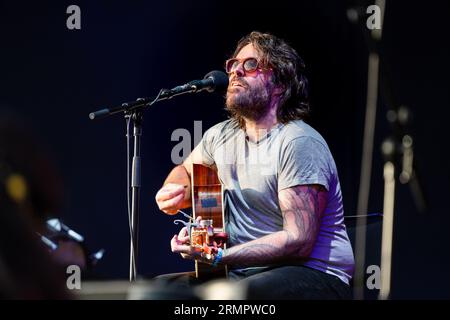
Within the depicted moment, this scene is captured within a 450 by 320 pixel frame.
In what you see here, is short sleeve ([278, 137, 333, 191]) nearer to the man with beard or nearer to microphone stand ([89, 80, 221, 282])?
the man with beard

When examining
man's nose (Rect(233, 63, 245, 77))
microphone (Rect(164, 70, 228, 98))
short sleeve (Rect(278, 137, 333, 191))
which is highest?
man's nose (Rect(233, 63, 245, 77))

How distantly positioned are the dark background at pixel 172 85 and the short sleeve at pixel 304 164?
0.88m

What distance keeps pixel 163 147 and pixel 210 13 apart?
0.88 metres

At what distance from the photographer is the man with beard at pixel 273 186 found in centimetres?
321

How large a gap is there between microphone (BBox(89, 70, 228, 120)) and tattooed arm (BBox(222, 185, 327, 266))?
24.0 inches

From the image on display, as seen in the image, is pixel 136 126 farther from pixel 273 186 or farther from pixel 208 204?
pixel 273 186

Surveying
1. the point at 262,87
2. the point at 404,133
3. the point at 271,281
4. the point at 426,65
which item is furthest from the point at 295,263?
the point at 426,65

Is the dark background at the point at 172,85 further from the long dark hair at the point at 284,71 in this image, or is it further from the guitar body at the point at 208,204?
the guitar body at the point at 208,204

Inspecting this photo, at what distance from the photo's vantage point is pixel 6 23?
412cm

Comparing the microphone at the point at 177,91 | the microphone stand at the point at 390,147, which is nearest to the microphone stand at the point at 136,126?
the microphone at the point at 177,91

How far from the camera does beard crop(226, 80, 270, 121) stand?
366 centimetres

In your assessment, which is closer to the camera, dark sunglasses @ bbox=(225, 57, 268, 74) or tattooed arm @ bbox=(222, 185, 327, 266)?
tattooed arm @ bbox=(222, 185, 327, 266)

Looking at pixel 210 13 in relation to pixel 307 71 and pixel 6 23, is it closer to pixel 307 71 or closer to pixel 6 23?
pixel 307 71

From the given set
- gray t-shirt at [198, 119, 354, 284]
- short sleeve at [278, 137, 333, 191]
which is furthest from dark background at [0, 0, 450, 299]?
short sleeve at [278, 137, 333, 191]
